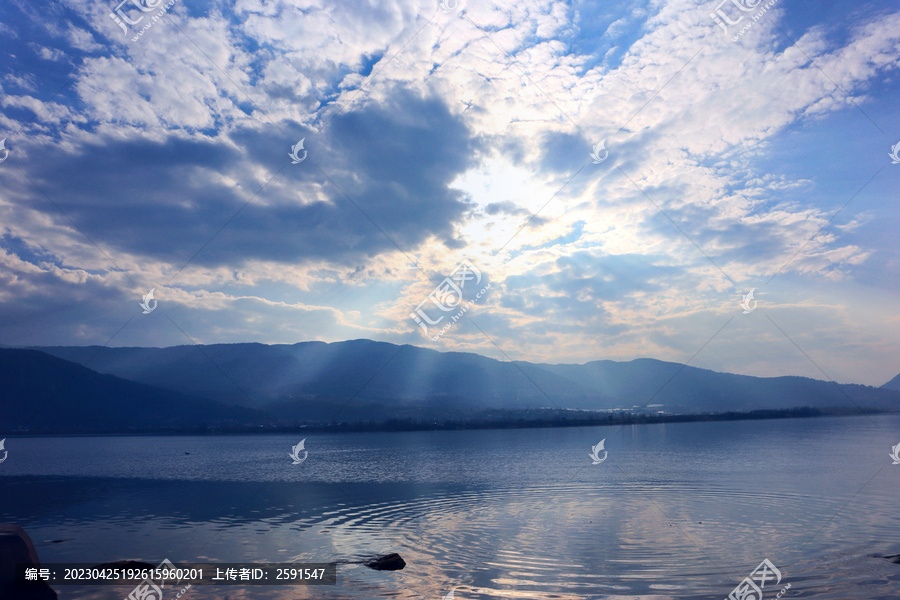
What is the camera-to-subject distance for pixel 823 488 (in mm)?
33969

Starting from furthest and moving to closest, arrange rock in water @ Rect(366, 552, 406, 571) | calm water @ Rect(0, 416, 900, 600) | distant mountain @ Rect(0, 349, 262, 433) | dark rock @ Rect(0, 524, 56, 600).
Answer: distant mountain @ Rect(0, 349, 262, 433)
rock in water @ Rect(366, 552, 406, 571)
calm water @ Rect(0, 416, 900, 600)
dark rock @ Rect(0, 524, 56, 600)

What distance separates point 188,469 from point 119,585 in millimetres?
55060

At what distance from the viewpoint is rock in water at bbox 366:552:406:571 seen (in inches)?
690

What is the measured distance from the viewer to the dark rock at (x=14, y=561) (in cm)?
1270

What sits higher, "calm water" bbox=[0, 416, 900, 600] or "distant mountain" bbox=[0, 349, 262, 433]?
Result: "distant mountain" bbox=[0, 349, 262, 433]

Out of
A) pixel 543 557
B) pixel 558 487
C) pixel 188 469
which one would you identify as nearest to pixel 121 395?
pixel 188 469

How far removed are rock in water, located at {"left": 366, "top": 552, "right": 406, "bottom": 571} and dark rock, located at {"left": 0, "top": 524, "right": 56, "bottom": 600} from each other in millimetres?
9213

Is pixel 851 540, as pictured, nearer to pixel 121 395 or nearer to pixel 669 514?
pixel 669 514

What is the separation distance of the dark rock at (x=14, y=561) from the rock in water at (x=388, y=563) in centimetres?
921
